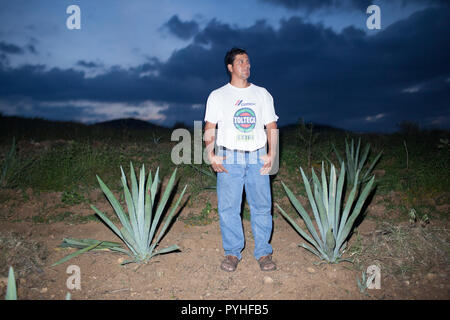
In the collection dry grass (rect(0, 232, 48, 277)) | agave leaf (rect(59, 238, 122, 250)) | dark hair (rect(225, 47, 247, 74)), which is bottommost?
dry grass (rect(0, 232, 48, 277))

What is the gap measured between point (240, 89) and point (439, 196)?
3.38 meters

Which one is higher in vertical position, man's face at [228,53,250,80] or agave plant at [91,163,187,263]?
man's face at [228,53,250,80]

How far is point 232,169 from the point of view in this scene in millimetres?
2492

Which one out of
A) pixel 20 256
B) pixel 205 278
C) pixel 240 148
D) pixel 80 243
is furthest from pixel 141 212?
pixel 20 256

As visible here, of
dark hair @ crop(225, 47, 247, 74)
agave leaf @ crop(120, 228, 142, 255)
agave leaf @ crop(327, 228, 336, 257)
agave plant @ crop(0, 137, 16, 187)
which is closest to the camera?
agave leaf @ crop(327, 228, 336, 257)

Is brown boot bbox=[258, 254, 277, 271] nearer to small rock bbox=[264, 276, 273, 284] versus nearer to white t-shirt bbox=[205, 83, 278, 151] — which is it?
small rock bbox=[264, 276, 273, 284]

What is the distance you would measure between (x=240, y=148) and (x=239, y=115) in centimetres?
26

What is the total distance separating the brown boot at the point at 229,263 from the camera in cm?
249

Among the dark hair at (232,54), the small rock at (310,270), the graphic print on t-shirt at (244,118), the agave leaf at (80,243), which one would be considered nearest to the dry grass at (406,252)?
the small rock at (310,270)

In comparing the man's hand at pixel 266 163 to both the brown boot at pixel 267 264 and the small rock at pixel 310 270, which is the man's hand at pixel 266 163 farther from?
the small rock at pixel 310 270

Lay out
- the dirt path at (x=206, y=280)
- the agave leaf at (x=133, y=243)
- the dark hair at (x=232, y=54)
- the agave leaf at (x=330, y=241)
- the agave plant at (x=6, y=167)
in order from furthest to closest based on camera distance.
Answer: the agave plant at (x=6, y=167)
the dark hair at (x=232, y=54)
the agave leaf at (x=133, y=243)
the agave leaf at (x=330, y=241)
the dirt path at (x=206, y=280)

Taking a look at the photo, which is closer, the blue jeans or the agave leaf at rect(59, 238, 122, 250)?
the agave leaf at rect(59, 238, 122, 250)

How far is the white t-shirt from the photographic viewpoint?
8.10 ft

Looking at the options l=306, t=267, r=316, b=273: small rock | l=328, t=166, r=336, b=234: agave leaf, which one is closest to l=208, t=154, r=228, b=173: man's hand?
l=328, t=166, r=336, b=234: agave leaf
